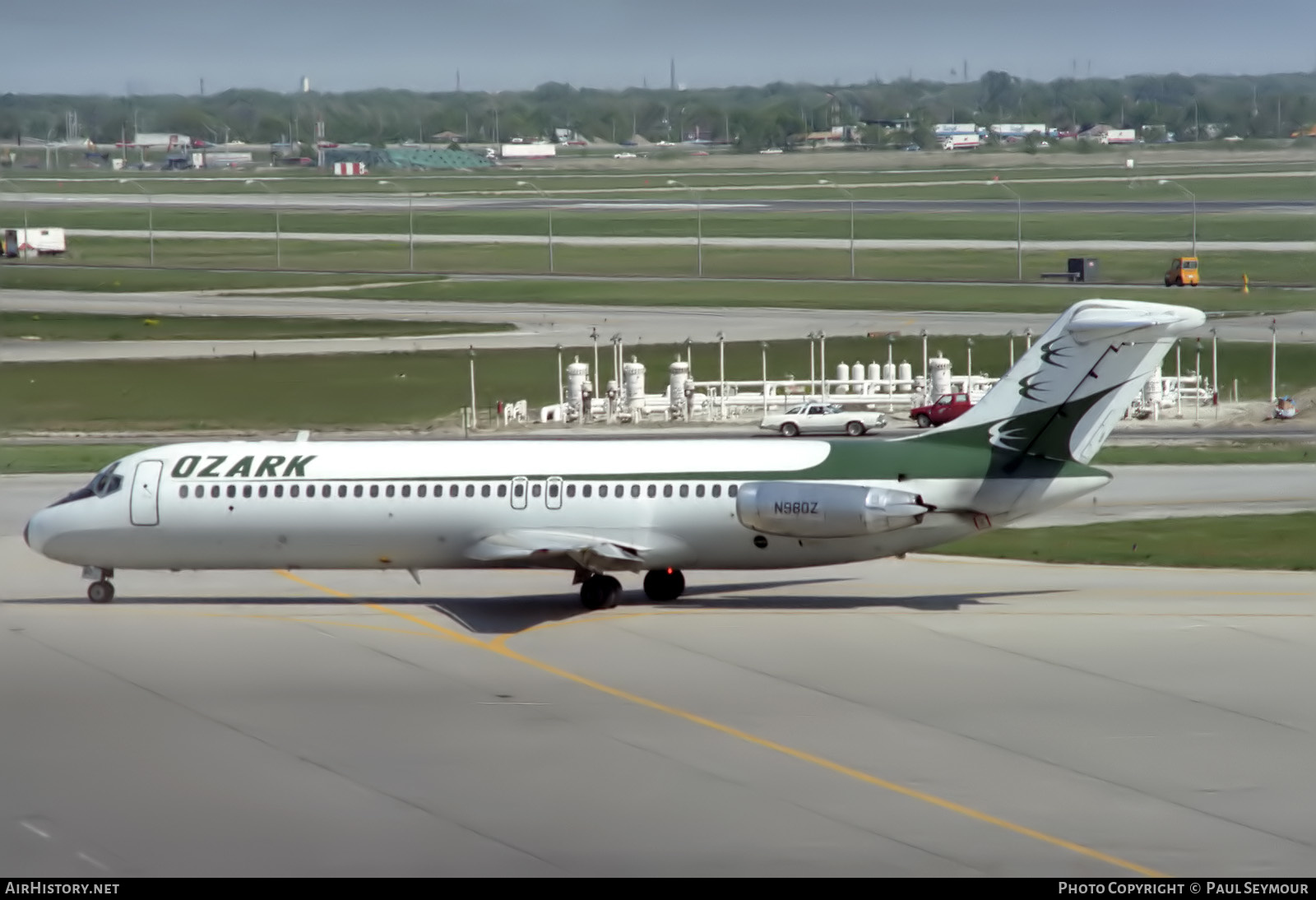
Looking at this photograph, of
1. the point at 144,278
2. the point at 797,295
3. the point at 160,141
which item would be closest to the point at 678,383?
the point at 797,295

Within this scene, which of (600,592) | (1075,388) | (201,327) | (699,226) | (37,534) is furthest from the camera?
(699,226)

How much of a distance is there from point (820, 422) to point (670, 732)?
39395mm

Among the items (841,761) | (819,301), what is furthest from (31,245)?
(841,761)

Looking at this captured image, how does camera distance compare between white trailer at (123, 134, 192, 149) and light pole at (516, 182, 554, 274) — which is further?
light pole at (516, 182, 554, 274)

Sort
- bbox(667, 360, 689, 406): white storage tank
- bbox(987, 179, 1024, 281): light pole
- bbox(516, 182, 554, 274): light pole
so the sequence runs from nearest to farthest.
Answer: bbox(667, 360, 689, 406): white storage tank, bbox(987, 179, 1024, 281): light pole, bbox(516, 182, 554, 274): light pole

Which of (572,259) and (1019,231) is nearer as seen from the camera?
(1019,231)

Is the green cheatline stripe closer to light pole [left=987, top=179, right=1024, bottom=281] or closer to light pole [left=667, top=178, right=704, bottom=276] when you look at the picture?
light pole [left=987, top=179, right=1024, bottom=281]

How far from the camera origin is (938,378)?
60406 mm

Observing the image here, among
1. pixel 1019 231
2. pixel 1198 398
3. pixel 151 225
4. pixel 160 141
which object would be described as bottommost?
pixel 1198 398

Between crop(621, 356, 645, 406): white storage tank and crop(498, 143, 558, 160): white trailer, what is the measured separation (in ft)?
31.0

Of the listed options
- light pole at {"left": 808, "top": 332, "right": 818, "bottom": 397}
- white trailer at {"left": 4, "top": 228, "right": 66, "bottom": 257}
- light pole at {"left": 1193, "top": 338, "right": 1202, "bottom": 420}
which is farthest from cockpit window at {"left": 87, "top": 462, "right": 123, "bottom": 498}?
white trailer at {"left": 4, "top": 228, "right": 66, "bottom": 257}

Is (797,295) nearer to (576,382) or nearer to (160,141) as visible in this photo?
(576,382)

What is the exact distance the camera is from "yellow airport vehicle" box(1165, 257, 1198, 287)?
220 feet

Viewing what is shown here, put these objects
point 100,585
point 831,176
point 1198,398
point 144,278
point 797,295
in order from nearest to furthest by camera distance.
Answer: point 100,585
point 1198,398
point 797,295
point 831,176
point 144,278
